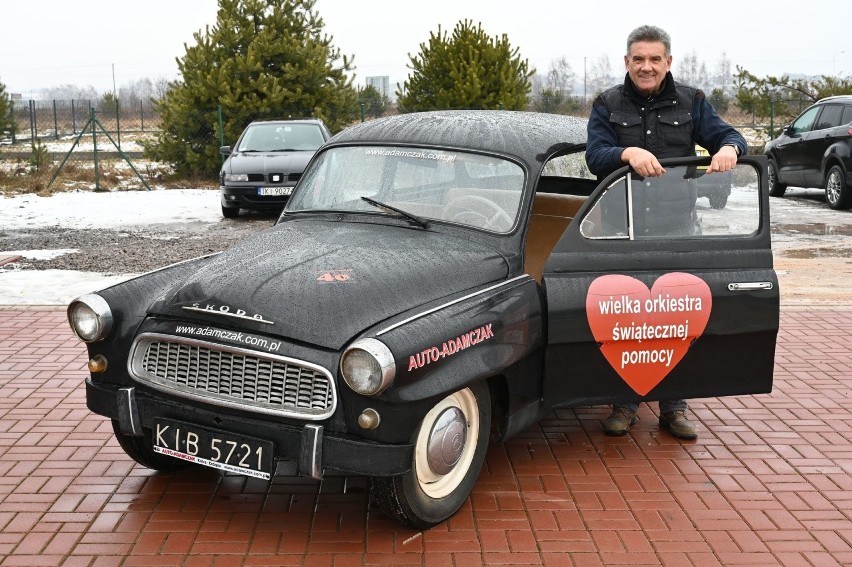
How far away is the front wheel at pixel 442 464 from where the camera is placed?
13.8 ft

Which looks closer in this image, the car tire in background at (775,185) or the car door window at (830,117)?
the car door window at (830,117)

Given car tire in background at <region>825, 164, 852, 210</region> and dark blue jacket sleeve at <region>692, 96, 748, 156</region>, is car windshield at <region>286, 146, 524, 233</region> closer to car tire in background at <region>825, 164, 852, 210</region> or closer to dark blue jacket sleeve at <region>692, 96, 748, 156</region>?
dark blue jacket sleeve at <region>692, 96, 748, 156</region>

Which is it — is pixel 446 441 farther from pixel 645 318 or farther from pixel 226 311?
pixel 645 318

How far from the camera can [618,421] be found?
218 inches

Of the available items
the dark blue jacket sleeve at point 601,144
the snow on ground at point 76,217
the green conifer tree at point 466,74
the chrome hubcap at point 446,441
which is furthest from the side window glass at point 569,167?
the green conifer tree at point 466,74

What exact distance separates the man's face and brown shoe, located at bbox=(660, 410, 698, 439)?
1.77 metres

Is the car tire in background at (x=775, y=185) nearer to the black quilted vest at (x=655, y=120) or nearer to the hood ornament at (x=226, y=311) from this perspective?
the black quilted vest at (x=655, y=120)

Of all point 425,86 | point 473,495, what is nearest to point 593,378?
point 473,495

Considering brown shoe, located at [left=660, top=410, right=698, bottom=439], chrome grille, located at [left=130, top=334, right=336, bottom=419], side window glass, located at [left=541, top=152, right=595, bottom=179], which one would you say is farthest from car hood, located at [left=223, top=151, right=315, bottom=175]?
chrome grille, located at [left=130, top=334, right=336, bottom=419]

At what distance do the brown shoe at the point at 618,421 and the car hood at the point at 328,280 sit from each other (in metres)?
1.25

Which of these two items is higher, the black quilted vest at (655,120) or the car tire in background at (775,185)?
the black quilted vest at (655,120)

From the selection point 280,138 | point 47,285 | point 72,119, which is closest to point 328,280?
point 47,285

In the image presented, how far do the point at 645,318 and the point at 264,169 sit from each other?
1095 cm

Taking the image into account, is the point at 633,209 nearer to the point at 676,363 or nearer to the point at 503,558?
the point at 676,363
